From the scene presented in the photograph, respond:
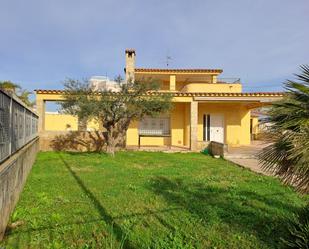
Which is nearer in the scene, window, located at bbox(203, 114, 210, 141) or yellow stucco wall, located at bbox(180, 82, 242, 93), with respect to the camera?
yellow stucco wall, located at bbox(180, 82, 242, 93)

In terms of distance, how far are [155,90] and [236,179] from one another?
6.66 m

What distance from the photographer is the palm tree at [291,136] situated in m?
3.18

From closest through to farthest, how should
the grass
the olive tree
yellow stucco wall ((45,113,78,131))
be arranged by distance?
the grass → the olive tree → yellow stucco wall ((45,113,78,131))

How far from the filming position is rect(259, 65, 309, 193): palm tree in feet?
10.4

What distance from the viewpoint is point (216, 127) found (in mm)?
20281

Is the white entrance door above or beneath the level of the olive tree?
beneath

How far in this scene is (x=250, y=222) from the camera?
491 centimetres

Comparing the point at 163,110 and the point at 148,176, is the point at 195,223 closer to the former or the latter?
the point at 148,176

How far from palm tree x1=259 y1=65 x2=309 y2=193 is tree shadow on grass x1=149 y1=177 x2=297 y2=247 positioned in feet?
4.04

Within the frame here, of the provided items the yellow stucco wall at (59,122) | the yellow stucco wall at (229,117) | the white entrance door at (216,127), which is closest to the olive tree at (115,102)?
the yellow stucco wall at (229,117)

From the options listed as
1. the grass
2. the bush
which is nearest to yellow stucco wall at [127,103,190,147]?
the grass

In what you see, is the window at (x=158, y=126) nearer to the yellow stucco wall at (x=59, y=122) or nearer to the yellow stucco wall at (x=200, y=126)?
the yellow stucco wall at (x=200, y=126)

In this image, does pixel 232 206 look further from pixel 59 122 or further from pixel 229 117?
pixel 59 122

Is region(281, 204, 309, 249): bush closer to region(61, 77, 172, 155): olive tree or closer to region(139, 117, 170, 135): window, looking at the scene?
region(61, 77, 172, 155): olive tree
